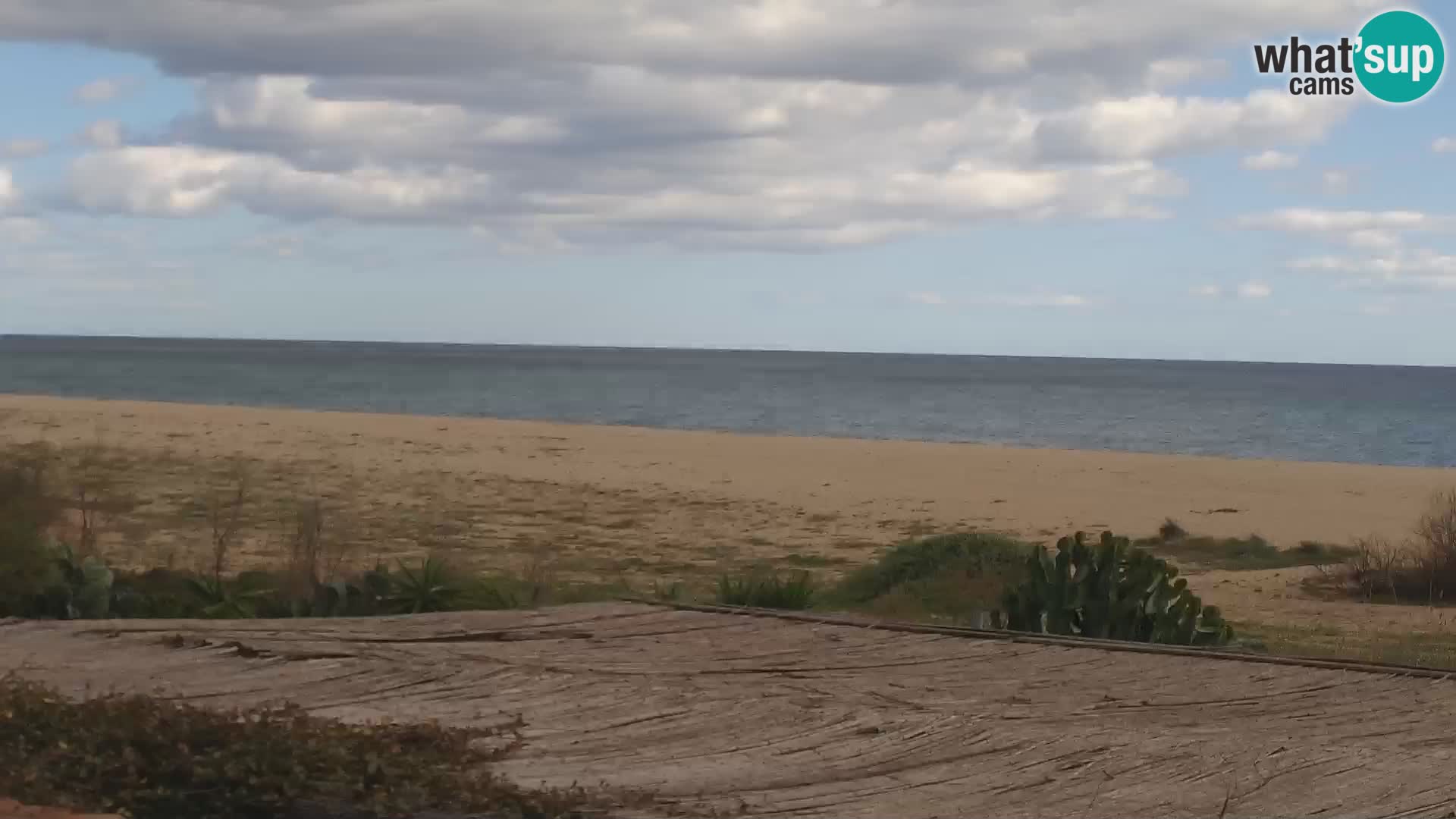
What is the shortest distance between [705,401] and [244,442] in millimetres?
45936

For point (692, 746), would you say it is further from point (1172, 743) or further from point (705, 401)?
point (705, 401)

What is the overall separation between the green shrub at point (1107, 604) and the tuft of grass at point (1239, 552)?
7.70 meters

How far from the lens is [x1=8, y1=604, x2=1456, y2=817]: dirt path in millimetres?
4441

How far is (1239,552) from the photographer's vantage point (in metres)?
16.1

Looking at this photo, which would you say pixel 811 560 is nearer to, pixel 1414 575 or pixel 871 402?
pixel 1414 575

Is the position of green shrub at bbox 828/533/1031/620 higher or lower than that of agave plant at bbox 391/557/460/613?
lower

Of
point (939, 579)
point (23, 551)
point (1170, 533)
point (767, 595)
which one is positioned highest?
point (23, 551)

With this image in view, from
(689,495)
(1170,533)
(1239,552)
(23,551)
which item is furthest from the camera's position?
(689,495)

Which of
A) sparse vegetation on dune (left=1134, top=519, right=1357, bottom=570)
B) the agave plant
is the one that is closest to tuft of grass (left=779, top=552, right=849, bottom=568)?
sparse vegetation on dune (left=1134, top=519, right=1357, bottom=570)

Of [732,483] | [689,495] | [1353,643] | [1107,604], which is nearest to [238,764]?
[1107,604]

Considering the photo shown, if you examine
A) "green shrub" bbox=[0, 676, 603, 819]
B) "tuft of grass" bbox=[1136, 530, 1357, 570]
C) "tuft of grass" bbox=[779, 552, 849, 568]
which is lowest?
"tuft of grass" bbox=[1136, 530, 1357, 570]

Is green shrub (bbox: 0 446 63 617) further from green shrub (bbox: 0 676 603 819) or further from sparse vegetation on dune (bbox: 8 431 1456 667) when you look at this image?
green shrub (bbox: 0 676 603 819)

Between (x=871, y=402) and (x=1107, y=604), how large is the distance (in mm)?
68442

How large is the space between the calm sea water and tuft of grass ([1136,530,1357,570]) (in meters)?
27.6
